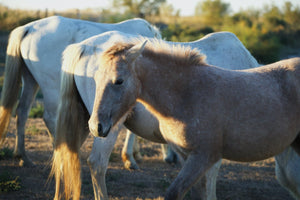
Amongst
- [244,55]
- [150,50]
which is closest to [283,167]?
[244,55]

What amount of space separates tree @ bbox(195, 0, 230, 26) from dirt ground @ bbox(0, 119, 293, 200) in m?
35.0

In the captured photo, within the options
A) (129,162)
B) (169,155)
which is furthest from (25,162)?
(169,155)

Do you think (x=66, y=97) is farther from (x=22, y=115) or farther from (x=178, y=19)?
(x=178, y=19)

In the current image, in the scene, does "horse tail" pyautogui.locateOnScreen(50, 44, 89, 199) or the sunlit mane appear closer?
the sunlit mane

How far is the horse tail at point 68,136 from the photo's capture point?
11.6 ft

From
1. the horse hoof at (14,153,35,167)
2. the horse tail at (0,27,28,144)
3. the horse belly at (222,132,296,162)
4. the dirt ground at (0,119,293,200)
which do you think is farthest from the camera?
the horse hoof at (14,153,35,167)

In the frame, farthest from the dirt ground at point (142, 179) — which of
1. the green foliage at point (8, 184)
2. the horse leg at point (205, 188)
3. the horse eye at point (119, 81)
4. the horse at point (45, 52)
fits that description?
the horse eye at point (119, 81)

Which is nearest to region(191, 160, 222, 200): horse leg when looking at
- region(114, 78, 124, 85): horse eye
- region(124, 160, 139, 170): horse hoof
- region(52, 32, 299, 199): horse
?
region(52, 32, 299, 199): horse

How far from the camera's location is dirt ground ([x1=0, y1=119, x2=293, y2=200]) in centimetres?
424

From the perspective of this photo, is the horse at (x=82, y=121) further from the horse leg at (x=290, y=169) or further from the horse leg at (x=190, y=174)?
the horse leg at (x=190, y=174)

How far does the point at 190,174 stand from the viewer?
237 centimetres

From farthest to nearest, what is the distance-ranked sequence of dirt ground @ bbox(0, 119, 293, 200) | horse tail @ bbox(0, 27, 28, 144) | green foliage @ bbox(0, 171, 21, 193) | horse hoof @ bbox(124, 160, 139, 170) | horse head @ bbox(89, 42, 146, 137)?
horse hoof @ bbox(124, 160, 139, 170), horse tail @ bbox(0, 27, 28, 144), dirt ground @ bbox(0, 119, 293, 200), green foliage @ bbox(0, 171, 21, 193), horse head @ bbox(89, 42, 146, 137)

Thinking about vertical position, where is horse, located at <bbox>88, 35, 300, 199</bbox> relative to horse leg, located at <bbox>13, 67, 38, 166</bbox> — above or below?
above

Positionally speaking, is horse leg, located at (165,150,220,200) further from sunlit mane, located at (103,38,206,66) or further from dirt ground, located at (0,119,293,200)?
dirt ground, located at (0,119,293,200)
